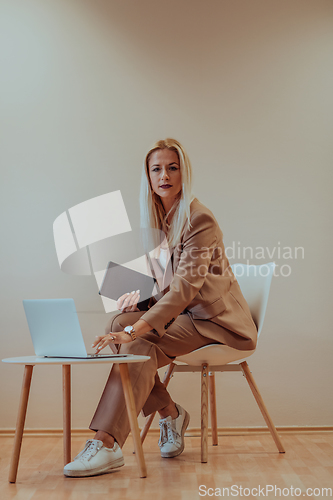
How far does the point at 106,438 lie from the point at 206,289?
0.61 metres

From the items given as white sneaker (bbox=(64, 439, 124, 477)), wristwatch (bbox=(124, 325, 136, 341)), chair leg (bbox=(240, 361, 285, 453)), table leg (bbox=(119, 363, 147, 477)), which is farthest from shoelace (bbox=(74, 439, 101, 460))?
chair leg (bbox=(240, 361, 285, 453))

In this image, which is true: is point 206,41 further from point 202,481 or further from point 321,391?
point 202,481

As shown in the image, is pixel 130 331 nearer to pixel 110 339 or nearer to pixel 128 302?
pixel 110 339

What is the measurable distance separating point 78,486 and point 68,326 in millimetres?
449

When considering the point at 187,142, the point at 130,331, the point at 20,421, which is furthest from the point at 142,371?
the point at 187,142

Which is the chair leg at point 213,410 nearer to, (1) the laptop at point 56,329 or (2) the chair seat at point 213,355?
(2) the chair seat at point 213,355

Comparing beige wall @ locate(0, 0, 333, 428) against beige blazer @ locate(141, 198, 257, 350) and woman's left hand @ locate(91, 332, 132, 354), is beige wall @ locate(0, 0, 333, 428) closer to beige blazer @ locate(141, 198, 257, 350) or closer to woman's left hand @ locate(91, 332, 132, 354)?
beige blazer @ locate(141, 198, 257, 350)

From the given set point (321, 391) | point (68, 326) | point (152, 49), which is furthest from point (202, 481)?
point (152, 49)

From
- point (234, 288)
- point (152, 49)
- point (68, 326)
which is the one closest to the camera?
point (68, 326)

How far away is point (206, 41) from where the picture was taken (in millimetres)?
2492

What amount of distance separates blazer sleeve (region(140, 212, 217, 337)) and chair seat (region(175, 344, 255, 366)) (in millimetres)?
158

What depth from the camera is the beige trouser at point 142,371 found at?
1477 millimetres

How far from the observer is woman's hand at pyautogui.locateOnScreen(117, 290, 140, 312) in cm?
178

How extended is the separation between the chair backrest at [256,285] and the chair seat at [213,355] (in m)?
0.16
